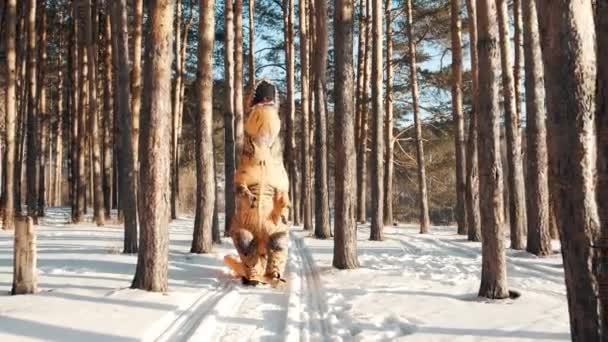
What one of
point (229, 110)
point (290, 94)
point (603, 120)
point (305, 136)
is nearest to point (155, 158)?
point (603, 120)

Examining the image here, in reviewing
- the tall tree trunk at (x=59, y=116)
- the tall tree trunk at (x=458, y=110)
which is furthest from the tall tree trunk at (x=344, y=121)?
the tall tree trunk at (x=59, y=116)

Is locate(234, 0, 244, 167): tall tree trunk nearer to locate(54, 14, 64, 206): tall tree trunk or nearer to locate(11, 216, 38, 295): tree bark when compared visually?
locate(11, 216, 38, 295): tree bark

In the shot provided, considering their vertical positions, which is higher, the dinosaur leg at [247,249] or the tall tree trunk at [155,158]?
the tall tree trunk at [155,158]

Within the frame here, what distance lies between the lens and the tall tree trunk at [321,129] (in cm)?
1114

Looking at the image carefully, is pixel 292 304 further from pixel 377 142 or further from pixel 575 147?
pixel 377 142

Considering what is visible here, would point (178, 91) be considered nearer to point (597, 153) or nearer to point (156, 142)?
point (156, 142)

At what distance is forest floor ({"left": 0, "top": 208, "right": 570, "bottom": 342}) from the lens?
4.52m

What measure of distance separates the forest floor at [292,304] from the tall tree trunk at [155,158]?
37cm

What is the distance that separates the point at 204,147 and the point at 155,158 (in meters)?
3.52

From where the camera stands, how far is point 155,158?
6418 millimetres

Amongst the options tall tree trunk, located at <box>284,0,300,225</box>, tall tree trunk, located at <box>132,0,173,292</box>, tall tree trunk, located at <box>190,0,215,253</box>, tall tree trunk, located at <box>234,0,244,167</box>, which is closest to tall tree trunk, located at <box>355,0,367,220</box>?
tall tree trunk, located at <box>284,0,300,225</box>

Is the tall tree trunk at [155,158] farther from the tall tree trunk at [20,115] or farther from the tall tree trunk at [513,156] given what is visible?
the tall tree trunk at [20,115]

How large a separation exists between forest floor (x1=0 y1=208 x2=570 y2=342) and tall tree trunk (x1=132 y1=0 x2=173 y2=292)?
37 centimetres

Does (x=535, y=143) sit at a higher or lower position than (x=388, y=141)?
lower
